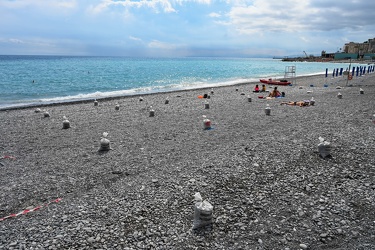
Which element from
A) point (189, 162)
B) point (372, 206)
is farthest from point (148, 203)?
point (372, 206)

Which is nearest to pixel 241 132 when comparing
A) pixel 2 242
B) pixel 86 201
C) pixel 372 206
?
pixel 372 206

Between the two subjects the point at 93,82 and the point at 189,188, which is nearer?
the point at 189,188

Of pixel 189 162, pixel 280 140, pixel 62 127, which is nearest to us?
pixel 189 162

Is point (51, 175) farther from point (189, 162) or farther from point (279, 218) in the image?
point (279, 218)

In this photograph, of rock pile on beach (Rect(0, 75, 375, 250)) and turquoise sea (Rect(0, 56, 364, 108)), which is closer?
rock pile on beach (Rect(0, 75, 375, 250))

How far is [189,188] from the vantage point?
627cm

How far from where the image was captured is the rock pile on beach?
4723 mm

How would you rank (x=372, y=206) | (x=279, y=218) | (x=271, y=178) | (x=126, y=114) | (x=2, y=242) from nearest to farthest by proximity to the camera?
(x=2, y=242), (x=279, y=218), (x=372, y=206), (x=271, y=178), (x=126, y=114)

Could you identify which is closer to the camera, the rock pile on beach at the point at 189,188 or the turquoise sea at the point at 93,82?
the rock pile on beach at the point at 189,188

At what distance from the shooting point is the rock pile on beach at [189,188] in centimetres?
472

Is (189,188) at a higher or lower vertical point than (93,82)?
higher

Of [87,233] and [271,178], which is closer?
[87,233]

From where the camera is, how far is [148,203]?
225 inches

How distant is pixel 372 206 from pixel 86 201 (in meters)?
5.86
